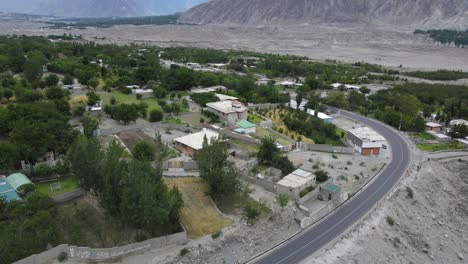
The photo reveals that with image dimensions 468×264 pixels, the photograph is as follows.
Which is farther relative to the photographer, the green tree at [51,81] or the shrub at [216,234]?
the green tree at [51,81]

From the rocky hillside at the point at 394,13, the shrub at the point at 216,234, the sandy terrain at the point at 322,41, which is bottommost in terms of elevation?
the shrub at the point at 216,234

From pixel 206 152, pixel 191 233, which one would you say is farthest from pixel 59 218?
pixel 206 152

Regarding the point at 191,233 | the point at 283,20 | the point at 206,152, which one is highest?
the point at 283,20

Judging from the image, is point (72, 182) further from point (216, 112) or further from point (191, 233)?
point (216, 112)

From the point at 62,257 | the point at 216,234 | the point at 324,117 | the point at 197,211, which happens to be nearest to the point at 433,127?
the point at 324,117

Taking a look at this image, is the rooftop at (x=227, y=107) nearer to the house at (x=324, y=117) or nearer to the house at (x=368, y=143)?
the house at (x=324, y=117)

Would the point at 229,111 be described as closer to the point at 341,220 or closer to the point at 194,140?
the point at 194,140

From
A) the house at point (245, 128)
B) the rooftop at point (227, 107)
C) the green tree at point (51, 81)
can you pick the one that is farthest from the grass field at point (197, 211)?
the green tree at point (51, 81)
